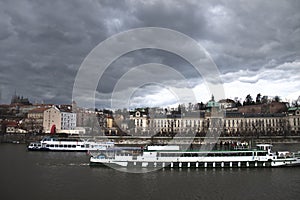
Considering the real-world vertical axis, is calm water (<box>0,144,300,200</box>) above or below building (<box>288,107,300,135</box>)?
below

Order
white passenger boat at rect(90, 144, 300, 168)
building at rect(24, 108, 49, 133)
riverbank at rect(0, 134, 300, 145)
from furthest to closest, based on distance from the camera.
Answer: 1. building at rect(24, 108, 49, 133)
2. riverbank at rect(0, 134, 300, 145)
3. white passenger boat at rect(90, 144, 300, 168)

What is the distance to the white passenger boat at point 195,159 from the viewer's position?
31.3m

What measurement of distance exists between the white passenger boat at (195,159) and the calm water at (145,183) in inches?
45.4

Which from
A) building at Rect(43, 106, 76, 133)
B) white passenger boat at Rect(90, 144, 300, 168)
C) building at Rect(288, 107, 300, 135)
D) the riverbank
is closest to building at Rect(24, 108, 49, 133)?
building at Rect(43, 106, 76, 133)

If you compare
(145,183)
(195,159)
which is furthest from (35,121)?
(145,183)

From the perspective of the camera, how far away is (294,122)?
300ft

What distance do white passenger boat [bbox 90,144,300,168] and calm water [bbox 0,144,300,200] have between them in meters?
1.15

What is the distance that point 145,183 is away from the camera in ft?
80.9

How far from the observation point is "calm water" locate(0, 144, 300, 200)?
20859 millimetres

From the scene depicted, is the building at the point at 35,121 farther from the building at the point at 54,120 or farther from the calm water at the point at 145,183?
the calm water at the point at 145,183

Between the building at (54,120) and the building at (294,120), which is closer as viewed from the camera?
the building at (54,120)

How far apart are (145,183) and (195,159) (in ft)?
27.7

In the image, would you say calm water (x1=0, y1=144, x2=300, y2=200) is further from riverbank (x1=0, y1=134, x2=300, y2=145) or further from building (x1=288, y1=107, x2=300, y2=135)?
building (x1=288, y1=107, x2=300, y2=135)

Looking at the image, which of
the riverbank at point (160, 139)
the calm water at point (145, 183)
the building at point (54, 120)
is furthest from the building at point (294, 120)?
the building at point (54, 120)
